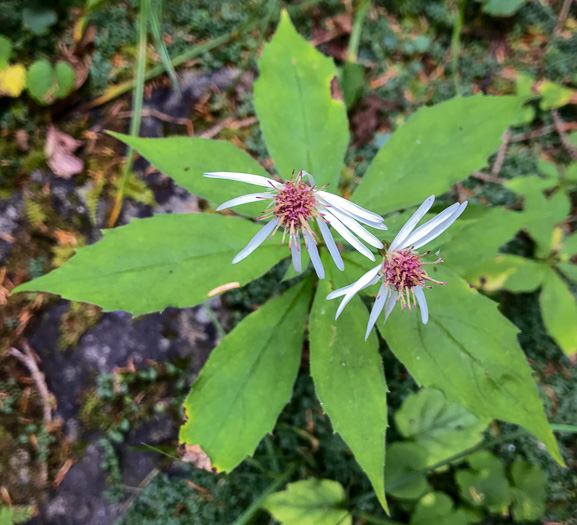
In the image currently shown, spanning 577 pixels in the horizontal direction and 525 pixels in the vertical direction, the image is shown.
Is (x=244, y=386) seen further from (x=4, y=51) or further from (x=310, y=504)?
(x=4, y=51)

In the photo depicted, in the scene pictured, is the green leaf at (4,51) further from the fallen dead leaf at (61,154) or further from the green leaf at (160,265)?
the green leaf at (160,265)

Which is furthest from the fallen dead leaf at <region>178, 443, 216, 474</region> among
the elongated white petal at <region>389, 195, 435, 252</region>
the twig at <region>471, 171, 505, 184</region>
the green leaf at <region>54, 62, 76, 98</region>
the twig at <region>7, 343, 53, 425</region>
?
the twig at <region>471, 171, 505, 184</region>

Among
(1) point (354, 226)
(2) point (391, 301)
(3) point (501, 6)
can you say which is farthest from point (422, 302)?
(3) point (501, 6)

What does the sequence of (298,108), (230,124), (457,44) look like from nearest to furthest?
(298,108)
(230,124)
(457,44)

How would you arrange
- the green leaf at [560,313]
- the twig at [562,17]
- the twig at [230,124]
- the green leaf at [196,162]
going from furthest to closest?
the twig at [562,17] < the twig at [230,124] < the green leaf at [560,313] < the green leaf at [196,162]

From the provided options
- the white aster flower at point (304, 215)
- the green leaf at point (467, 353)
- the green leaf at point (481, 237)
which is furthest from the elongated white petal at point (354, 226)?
the green leaf at point (481, 237)

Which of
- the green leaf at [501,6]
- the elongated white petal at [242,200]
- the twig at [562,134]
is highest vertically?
the green leaf at [501,6]

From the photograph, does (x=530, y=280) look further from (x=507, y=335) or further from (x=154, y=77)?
(x=154, y=77)
